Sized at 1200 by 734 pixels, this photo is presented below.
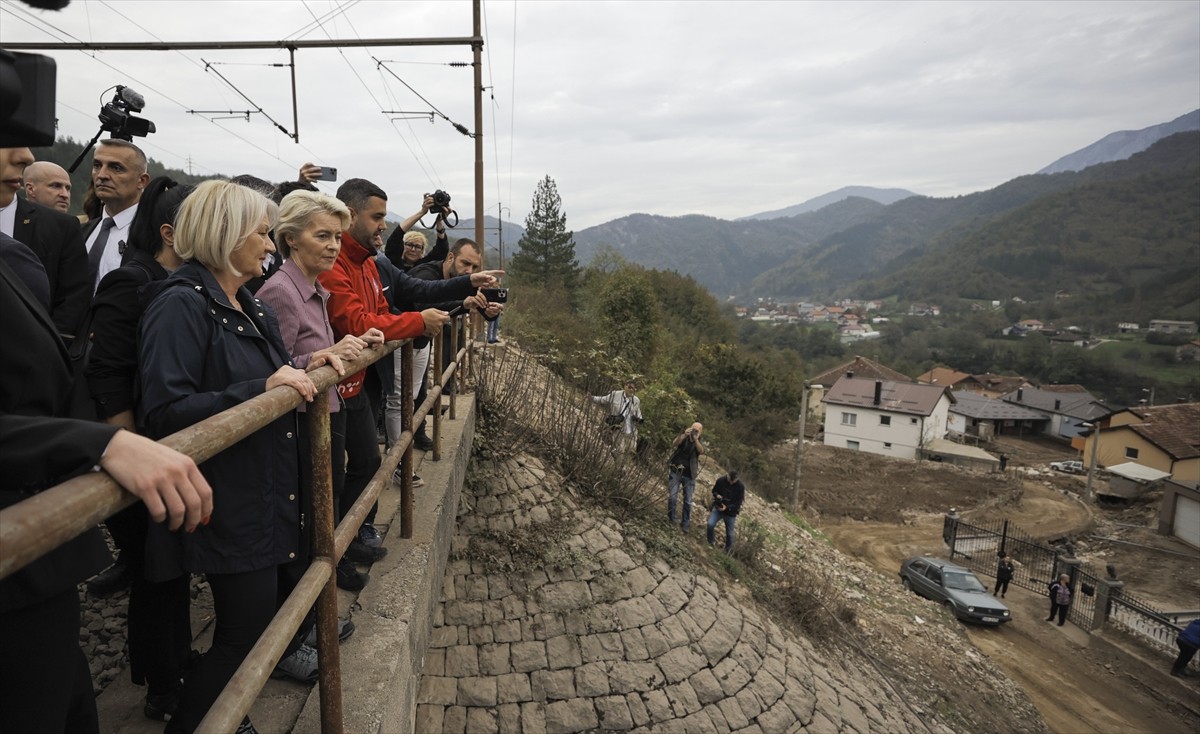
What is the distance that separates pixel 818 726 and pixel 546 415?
14.0ft

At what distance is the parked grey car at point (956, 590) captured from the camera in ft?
46.4

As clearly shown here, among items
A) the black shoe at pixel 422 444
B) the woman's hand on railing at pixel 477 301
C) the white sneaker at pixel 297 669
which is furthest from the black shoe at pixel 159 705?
the black shoe at pixel 422 444

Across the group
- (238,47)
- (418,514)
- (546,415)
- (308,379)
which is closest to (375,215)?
(418,514)

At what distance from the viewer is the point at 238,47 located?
8906mm

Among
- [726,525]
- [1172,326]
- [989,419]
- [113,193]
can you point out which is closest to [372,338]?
[113,193]

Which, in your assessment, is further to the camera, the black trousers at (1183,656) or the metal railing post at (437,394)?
the black trousers at (1183,656)

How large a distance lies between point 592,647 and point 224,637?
377cm

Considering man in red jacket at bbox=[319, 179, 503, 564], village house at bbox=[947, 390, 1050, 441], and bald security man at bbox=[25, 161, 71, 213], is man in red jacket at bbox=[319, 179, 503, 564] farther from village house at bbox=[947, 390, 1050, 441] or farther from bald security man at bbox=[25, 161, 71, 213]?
village house at bbox=[947, 390, 1050, 441]

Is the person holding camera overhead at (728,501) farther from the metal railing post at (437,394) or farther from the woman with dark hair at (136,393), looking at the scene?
the woman with dark hair at (136,393)

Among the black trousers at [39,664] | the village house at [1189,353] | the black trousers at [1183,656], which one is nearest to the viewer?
the black trousers at [39,664]

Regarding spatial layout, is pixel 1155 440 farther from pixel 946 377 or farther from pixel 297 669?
pixel 297 669

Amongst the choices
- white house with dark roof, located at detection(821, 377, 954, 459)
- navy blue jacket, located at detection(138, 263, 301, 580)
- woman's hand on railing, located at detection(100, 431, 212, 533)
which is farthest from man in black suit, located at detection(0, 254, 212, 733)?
white house with dark roof, located at detection(821, 377, 954, 459)

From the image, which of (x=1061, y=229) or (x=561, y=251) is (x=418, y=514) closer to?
(x=561, y=251)

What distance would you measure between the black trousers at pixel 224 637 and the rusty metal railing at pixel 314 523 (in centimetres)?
21
